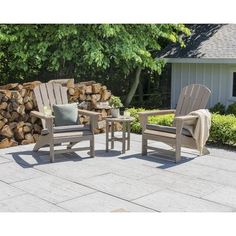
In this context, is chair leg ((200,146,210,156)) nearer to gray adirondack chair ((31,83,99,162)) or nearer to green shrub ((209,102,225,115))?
gray adirondack chair ((31,83,99,162))

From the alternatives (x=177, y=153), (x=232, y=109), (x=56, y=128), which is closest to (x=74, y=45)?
(x=56, y=128)

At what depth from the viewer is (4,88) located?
6980mm

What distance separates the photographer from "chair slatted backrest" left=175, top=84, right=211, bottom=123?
6426 millimetres

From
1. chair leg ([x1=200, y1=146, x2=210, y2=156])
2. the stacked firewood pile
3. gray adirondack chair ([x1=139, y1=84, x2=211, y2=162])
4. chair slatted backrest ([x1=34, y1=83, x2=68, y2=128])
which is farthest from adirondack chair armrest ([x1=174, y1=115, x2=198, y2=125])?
the stacked firewood pile

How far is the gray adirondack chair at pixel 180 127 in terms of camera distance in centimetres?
600

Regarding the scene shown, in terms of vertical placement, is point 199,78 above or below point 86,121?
above

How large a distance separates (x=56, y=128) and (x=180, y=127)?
1.81 m

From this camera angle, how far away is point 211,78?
10.4m

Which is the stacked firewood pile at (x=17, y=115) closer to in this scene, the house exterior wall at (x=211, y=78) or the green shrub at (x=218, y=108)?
the green shrub at (x=218, y=108)

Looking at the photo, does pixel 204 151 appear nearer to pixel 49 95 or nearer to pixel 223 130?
pixel 223 130

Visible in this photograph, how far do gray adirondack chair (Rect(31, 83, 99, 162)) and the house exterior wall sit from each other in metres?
4.81

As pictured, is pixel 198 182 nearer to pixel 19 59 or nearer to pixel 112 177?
pixel 112 177
